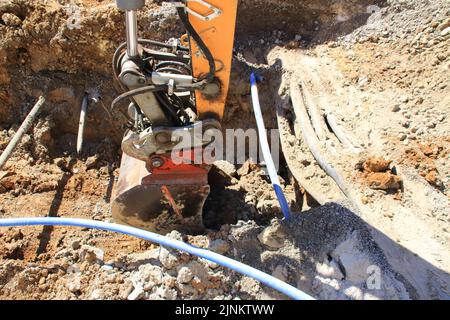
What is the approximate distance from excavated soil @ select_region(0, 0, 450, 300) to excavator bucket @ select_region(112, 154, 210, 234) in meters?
0.29

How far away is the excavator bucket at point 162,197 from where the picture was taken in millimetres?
3721

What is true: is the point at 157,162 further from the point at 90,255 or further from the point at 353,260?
the point at 353,260

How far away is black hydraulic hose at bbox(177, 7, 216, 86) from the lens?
2838 mm

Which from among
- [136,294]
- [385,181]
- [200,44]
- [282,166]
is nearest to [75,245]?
[136,294]

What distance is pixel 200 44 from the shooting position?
2.98 meters

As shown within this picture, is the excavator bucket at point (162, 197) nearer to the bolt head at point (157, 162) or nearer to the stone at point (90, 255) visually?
the bolt head at point (157, 162)

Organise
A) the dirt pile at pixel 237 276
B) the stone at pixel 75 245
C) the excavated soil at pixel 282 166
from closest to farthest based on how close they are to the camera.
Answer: the dirt pile at pixel 237 276 < the excavated soil at pixel 282 166 < the stone at pixel 75 245

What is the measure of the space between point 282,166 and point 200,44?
2211 millimetres

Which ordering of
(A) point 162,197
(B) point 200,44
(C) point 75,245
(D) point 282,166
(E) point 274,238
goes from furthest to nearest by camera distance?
1. (D) point 282,166
2. (A) point 162,197
3. (C) point 75,245
4. (E) point 274,238
5. (B) point 200,44

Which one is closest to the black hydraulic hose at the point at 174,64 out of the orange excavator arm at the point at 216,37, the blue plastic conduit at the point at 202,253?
the orange excavator arm at the point at 216,37

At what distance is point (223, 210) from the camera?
4332 millimetres

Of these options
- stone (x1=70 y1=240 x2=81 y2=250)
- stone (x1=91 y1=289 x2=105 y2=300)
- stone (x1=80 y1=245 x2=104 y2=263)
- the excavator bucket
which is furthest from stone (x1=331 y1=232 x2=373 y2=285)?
stone (x1=70 y1=240 x2=81 y2=250)

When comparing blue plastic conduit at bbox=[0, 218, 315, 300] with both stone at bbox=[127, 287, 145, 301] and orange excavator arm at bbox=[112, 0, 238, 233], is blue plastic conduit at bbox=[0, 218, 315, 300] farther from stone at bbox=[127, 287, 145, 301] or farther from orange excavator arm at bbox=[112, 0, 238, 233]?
orange excavator arm at bbox=[112, 0, 238, 233]

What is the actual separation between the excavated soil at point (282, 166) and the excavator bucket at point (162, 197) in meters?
0.29
